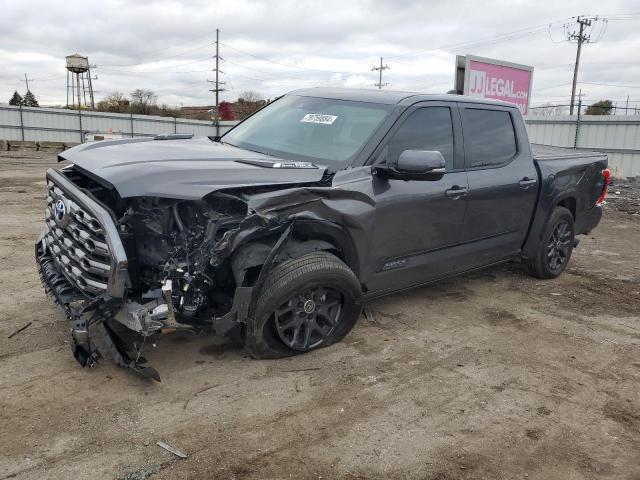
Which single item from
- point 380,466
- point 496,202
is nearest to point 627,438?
point 380,466

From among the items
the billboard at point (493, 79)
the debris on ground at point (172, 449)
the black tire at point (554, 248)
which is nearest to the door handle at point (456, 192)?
the black tire at point (554, 248)

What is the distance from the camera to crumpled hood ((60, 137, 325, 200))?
3.15 metres

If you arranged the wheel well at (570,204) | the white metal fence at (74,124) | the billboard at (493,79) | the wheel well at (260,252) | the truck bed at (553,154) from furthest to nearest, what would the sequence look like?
the white metal fence at (74,124), the billboard at (493,79), the wheel well at (570,204), the truck bed at (553,154), the wheel well at (260,252)

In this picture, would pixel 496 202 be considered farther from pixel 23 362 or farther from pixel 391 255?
pixel 23 362

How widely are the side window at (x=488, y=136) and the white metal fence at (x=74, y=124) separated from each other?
2452 cm

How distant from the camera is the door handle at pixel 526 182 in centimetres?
527

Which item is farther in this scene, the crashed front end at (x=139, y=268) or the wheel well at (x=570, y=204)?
the wheel well at (x=570, y=204)

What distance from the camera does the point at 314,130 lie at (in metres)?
4.41

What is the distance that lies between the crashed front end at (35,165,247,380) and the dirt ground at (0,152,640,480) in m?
0.35

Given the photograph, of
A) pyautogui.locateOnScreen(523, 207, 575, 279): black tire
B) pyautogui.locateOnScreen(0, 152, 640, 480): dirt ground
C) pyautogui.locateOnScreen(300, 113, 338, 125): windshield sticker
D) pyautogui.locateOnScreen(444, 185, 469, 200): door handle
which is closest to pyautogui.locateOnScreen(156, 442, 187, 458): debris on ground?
pyautogui.locateOnScreen(0, 152, 640, 480): dirt ground

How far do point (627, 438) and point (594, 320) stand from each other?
6.92 feet

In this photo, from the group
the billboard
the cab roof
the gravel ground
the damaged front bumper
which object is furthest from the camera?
the billboard

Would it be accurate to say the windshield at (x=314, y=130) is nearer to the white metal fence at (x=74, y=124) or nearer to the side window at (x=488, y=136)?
the side window at (x=488, y=136)

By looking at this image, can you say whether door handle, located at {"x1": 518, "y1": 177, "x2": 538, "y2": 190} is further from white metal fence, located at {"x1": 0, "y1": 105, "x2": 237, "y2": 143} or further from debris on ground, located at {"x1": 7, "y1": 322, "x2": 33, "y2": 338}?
white metal fence, located at {"x1": 0, "y1": 105, "x2": 237, "y2": 143}
